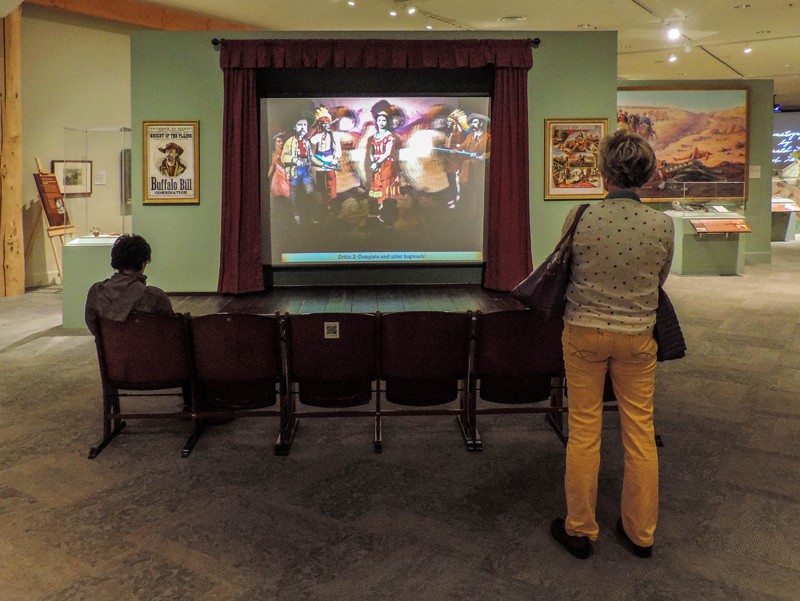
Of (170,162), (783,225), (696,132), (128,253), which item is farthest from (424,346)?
(783,225)

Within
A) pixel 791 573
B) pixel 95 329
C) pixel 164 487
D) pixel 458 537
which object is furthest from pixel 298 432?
pixel 791 573

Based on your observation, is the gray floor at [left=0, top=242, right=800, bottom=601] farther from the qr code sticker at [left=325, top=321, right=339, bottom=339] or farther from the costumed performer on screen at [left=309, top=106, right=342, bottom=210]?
the costumed performer on screen at [left=309, top=106, right=342, bottom=210]

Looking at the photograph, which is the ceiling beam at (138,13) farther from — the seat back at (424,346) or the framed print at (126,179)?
the seat back at (424,346)

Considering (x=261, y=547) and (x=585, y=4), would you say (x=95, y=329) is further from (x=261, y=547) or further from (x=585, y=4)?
(x=585, y=4)

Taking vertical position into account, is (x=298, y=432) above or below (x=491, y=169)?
below

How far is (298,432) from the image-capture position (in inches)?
160

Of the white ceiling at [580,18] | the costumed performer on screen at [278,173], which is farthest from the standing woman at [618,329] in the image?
the white ceiling at [580,18]

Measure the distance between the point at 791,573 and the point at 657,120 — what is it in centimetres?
1048

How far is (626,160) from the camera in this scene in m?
2.56

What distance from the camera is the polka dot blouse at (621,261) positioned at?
254 centimetres

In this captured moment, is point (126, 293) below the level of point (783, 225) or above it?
below

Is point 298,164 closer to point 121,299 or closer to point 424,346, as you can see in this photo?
point 121,299

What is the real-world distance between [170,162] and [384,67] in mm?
2332

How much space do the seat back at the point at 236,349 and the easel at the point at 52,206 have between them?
6231 mm
